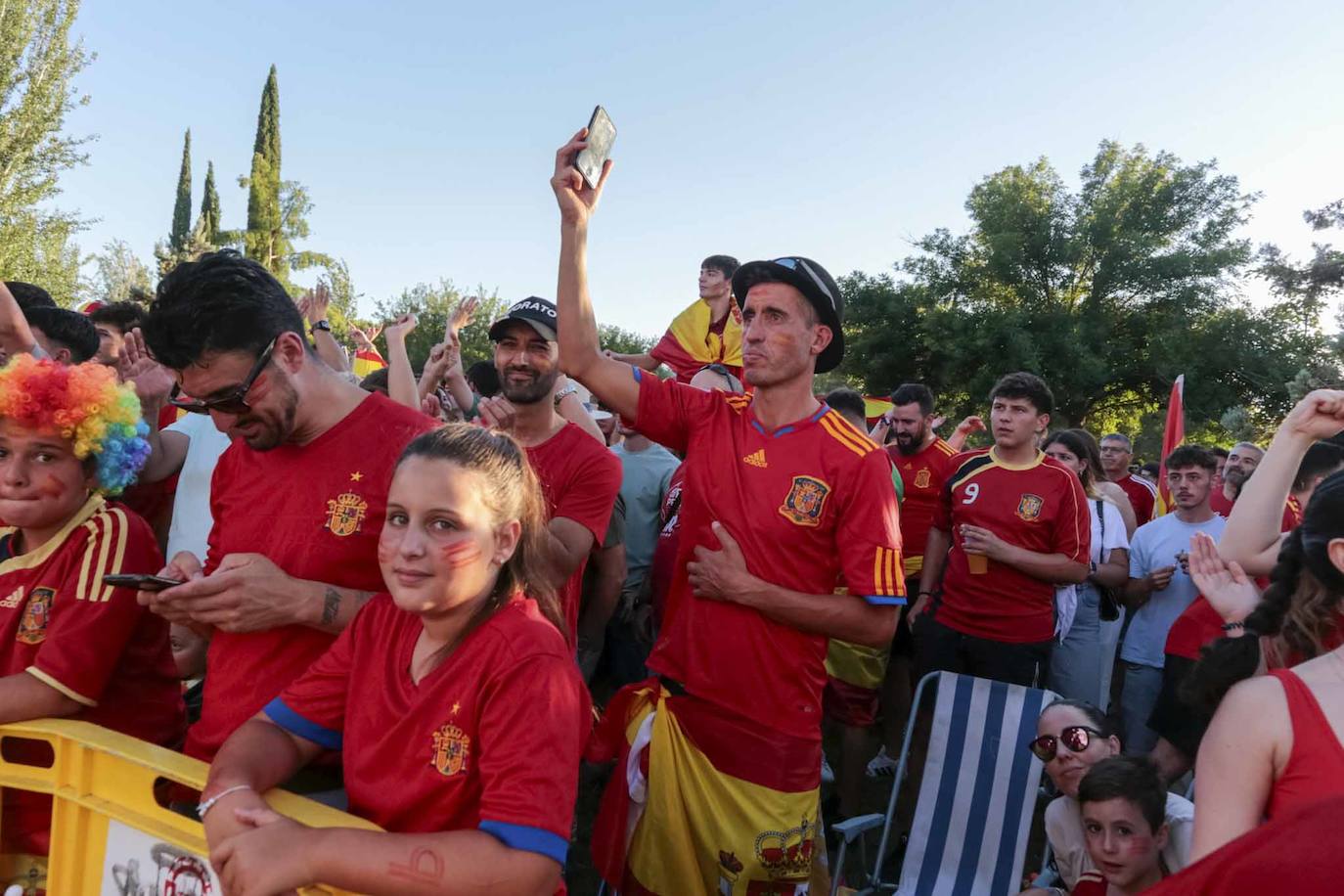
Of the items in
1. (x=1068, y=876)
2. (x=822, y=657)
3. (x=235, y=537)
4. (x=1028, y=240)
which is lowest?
(x=1068, y=876)

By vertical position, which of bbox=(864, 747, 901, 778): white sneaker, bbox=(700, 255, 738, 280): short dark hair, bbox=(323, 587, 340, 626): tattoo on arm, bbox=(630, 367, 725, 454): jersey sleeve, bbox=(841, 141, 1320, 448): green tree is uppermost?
bbox=(841, 141, 1320, 448): green tree

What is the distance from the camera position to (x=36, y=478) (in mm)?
2404

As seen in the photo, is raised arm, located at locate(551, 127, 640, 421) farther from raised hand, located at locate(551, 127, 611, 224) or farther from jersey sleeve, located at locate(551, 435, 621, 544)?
jersey sleeve, located at locate(551, 435, 621, 544)

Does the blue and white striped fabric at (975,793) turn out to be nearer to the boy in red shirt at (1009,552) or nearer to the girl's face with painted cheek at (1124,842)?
the boy in red shirt at (1009,552)

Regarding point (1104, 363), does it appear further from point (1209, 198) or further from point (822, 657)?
point (822, 657)

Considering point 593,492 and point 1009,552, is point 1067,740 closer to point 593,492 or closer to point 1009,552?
point 1009,552

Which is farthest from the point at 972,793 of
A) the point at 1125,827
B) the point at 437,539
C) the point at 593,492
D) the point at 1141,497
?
the point at 1141,497

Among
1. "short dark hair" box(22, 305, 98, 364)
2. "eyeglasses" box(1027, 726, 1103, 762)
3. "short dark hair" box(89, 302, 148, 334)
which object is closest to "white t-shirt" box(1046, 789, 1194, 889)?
"eyeglasses" box(1027, 726, 1103, 762)

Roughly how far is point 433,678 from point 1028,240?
34022 mm

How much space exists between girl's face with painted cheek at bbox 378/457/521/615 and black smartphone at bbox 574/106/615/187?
1179mm

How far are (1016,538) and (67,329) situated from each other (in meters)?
4.98

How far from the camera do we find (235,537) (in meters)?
2.32

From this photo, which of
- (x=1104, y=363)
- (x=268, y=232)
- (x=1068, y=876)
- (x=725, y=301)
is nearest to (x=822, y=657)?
(x=1068, y=876)

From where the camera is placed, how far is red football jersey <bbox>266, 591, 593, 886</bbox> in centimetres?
163
